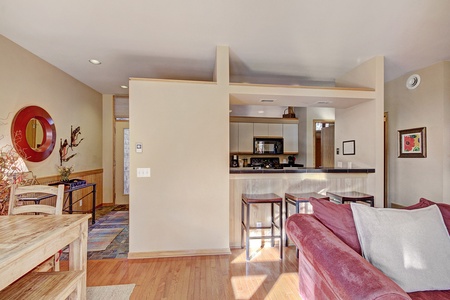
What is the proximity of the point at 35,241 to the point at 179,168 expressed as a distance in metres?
1.66

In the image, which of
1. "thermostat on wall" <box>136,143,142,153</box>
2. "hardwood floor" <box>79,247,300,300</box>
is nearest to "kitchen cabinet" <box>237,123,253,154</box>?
"hardwood floor" <box>79,247,300,300</box>

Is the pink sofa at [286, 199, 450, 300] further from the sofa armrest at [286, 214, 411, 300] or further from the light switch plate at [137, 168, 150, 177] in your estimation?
the light switch plate at [137, 168, 150, 177]

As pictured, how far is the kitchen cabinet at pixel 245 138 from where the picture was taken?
5738 millimetres

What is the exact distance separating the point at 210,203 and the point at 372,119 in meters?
2.67

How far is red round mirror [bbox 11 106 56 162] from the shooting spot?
9.11ft

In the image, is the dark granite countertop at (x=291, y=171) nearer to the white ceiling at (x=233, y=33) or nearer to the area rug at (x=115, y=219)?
the white ceiling at (x=233, y=33)

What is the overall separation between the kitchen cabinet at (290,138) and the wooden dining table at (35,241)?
16.8ft

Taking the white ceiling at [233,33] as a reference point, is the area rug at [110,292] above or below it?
below

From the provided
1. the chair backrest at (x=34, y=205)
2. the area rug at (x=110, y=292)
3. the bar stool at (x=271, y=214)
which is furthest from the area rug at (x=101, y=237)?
the bar stool at (x=271, y=214)

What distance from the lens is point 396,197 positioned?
3.96m

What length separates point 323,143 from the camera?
530cm

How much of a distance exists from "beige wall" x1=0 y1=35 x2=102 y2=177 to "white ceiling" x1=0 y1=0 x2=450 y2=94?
0.23 metres

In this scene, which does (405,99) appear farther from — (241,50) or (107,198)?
(107,198)

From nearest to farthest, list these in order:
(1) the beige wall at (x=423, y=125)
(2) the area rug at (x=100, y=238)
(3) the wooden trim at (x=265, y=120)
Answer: (2) the area rug at (x=100, y=238) < (1) the beige wall at (x=423, y=125) < (3) the wooden trim at (x=265, y=120)
